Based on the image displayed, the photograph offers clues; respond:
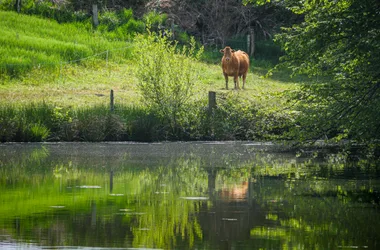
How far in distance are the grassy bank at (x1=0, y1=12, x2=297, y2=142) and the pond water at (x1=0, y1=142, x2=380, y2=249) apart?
5.70 feet

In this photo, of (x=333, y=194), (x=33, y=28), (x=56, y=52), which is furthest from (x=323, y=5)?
(x=33, y=28)

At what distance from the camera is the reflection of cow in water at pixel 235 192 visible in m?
14.4

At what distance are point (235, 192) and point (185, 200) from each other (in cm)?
133

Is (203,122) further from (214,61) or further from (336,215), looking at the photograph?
(214,61)

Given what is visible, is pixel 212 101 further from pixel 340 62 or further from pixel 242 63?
pixel 242 63

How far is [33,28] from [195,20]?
9.86m

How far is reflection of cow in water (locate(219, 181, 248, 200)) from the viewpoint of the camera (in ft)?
47.2

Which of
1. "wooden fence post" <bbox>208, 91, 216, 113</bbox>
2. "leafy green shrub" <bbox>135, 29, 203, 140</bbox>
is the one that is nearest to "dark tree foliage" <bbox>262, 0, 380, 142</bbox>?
"wooden fence post" <bbox>208, 91, 216, 113</bbox>

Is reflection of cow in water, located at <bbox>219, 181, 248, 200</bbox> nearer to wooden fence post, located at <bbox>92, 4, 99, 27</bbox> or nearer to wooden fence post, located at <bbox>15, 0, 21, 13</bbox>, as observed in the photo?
wooden fence post, located at <bbox>15, 0, 21, 13</bbox>

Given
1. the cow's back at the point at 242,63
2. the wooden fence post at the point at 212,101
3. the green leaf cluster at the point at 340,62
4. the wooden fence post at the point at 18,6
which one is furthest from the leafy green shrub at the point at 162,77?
the wooden fence post at the point at 18,6

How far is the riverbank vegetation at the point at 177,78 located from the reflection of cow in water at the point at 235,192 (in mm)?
2796

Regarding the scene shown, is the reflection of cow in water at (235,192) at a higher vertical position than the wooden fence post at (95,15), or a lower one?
lower

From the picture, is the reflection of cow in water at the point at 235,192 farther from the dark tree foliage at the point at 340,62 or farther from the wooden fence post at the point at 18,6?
the wooden fence post at the point at 18,6

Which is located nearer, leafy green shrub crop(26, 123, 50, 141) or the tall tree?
the tall tree
